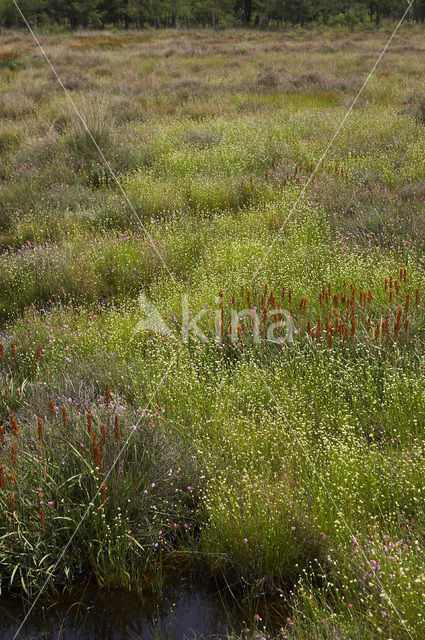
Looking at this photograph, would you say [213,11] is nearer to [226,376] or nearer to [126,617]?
[226,376]

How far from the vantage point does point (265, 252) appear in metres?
5.87

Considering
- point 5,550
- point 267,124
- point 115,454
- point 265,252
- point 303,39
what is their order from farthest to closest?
point 303,39 < point 267,124 < point 265,252 < point 115,454 < point 5,550

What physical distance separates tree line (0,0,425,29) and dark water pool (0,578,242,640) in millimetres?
56529

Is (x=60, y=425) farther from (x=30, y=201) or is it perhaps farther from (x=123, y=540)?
(x=30, y=201)

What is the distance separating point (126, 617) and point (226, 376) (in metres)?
1.68

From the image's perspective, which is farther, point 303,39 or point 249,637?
point 303,39

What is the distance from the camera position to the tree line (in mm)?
51950

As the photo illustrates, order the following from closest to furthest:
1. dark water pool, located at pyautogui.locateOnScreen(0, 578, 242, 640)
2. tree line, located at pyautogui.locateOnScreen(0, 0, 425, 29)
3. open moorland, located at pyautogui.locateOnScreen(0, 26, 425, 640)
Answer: dark water pool, located at pyautogui.locateOnScreen(0, 578, 242, 640) → open moorland, located at pyautogui.locateOnScreen(0, 26, 425, 640) → tree line, located at pyautogui.locateOnScreen(0, 0, 425, 29)

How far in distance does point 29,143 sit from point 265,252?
669 cm

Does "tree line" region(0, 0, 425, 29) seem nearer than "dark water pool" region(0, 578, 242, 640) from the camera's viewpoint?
No

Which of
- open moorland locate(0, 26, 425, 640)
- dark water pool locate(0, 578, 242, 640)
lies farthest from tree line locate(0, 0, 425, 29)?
dark water pool locate(0, 578, 242, 640)

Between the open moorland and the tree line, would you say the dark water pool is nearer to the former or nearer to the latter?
the open moorland

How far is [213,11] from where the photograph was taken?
55.9 metres

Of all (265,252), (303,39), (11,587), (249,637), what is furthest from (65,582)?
(303,39)
